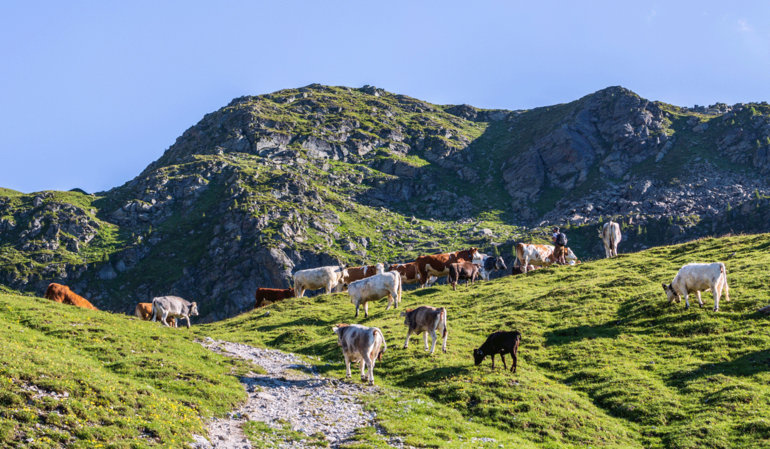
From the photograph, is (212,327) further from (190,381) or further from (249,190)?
(249,190)

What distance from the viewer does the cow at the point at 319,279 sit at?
46.9m

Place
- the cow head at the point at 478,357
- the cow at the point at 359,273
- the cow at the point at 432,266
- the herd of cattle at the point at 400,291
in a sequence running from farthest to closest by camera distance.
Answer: the cow at the point at 359,273
the cow at the point at 432,266
the cow head at the point at 478,357
the herd of cattle at the point at 400,291

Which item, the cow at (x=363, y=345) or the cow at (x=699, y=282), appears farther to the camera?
the cow at (x=699, y=282)

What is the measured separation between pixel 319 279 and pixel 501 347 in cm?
2843

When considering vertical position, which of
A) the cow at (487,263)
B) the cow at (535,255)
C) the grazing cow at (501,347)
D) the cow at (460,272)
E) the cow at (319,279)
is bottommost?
the grazing cow at (501,347)

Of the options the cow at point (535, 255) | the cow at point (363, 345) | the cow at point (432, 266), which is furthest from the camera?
the cow at point (535, 255)

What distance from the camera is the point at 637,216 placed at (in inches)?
6437

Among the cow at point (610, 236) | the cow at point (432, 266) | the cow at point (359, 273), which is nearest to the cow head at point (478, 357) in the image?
the cow at point (432, 266)

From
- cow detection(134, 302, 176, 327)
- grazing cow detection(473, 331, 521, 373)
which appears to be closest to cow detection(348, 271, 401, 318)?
grazing cow detection(473, 331, 521, 373)

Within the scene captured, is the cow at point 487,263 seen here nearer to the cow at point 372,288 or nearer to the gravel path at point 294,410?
the cow at point 372,288

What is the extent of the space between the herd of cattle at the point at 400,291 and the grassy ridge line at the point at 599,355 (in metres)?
0.99

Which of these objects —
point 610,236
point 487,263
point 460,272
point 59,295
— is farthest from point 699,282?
point 59,295

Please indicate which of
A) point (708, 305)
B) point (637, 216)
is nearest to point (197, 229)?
point (637, 216)

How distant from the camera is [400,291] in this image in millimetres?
34125
